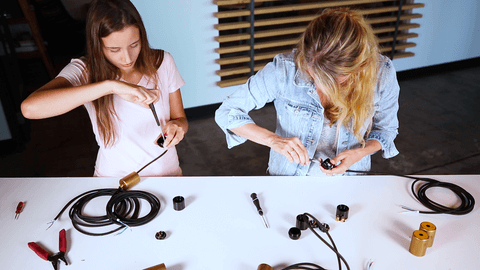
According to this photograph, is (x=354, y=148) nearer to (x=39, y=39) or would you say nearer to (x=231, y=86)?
(x=231, y=86)

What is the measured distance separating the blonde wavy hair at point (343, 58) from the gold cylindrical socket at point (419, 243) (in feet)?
1.61

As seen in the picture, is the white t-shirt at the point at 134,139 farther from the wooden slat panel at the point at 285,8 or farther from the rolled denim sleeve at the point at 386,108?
the wooden slat panel at the point at 285,8

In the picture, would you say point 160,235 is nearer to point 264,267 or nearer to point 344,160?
point 264,267

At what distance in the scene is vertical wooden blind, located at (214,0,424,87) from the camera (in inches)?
132

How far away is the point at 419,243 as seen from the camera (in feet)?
3.20

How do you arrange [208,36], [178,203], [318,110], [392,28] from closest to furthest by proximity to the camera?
[178,203]
[318,110]
[208,36]
[392,28]

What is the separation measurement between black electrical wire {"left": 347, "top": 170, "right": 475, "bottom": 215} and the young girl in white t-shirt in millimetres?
929

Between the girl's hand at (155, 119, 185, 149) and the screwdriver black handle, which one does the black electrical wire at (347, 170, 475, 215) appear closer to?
the screwdriver black handle

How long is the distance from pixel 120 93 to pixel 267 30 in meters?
2.57

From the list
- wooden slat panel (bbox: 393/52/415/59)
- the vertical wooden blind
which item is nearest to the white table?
the vertical wooden blind

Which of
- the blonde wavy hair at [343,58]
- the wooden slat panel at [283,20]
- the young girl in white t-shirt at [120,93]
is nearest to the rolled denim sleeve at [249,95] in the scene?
the blonde wavy hair at [343,58]

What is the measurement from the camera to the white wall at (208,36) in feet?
10.2

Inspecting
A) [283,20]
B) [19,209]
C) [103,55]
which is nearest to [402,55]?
[283,20]

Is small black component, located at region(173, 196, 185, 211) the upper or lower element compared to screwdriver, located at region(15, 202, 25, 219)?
lower
